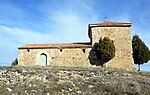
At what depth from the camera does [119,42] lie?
29.3 m

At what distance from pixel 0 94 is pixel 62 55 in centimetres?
1774

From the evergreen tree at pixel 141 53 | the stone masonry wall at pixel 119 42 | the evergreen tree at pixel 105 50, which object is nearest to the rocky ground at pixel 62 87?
the evergreen tree at pixel 105 50

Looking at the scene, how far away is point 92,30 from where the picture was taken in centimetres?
3008

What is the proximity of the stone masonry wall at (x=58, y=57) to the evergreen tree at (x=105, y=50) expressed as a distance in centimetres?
154

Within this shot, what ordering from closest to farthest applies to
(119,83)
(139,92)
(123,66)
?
(139,92)
(119,83)
(123,66)

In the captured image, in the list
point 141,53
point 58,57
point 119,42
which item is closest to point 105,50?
point 119,42

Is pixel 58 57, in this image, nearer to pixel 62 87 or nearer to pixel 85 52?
pixel 85 52

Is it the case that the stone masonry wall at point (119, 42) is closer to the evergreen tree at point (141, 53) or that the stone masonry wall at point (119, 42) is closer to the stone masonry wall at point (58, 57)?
the stone masonry wall at point (58, 57)

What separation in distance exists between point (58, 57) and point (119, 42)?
8.44 meters

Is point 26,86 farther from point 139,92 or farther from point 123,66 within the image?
point 123,66

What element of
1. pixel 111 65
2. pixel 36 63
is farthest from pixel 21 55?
pixel 111 65

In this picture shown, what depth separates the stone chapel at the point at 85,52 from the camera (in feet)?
94.5

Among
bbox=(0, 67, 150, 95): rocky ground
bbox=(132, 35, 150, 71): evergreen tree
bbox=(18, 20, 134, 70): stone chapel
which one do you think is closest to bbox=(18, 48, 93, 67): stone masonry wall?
bbox=(18, 20, 134, 70): stone chapel

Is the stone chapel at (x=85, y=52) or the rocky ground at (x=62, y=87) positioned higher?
the stone chapel at (x=85, y=52)
